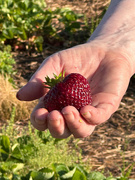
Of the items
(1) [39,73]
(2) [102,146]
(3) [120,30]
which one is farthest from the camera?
(2) [102,146]

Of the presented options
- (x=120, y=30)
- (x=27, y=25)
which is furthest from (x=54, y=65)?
(x=27, y=25)

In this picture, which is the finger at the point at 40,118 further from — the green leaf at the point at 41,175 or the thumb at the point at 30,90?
the green leaf at the point at 41,175

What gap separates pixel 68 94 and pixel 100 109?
0.24m

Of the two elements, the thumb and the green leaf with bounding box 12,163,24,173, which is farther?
the green leaf with bounding box 12,163,24,173

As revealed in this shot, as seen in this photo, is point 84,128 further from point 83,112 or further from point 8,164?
point 8,164

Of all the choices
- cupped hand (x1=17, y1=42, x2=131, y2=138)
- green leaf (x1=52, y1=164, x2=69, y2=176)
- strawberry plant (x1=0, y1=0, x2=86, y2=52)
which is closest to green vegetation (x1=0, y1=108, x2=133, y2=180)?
green leaf (x1=52, y1=164, x2=69, y2=176)

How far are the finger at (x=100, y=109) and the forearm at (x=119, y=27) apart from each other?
1.97 ft

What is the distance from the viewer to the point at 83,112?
1.87 m

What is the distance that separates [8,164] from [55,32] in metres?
3.49

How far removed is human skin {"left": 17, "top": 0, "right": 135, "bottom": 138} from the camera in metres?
1.86

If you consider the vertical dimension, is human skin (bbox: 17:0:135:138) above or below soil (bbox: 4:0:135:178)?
above

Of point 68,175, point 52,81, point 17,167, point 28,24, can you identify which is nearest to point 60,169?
point 68,175

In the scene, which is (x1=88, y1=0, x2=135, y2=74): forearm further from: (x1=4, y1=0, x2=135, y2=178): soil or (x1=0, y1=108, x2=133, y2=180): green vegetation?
(x1=4, y1=0, x2=135, y2=178): soil

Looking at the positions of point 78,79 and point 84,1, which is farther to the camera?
point 84,1
